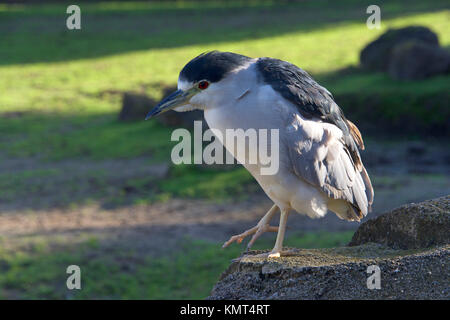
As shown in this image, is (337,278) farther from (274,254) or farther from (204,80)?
(204,80)

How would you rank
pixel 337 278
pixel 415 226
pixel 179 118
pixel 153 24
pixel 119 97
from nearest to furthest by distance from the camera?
pixel 337 278 < pixel 415 226 < pixel 179 118 < pixel 119 97 < pixel 153 24

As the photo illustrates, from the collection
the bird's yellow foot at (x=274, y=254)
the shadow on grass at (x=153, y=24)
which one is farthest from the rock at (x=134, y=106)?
the bird's yellow foot at (x=274, y=254)

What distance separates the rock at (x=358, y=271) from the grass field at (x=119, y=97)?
215cm

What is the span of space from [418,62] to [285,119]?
711cm

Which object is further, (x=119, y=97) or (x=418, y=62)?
(x=119, y=97)

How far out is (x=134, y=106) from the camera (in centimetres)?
1012

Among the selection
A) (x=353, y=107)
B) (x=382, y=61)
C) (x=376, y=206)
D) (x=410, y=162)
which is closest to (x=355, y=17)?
(x=382, y=61)

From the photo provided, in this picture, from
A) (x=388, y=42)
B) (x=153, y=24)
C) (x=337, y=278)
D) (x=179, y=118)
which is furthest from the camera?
(x=153, y=24)

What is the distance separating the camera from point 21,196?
734 cm

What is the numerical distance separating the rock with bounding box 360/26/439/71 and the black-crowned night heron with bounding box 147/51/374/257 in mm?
7870

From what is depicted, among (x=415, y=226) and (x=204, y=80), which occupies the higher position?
(x=204, y=80)

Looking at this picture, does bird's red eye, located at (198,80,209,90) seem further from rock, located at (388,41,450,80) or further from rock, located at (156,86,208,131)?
rock, located at (388,41,450,80)

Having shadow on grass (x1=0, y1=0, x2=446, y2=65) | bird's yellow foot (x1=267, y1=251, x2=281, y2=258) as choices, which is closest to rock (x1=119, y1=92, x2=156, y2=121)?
shadow on grass (x1=0, y1=0, x2=446, y2=65)

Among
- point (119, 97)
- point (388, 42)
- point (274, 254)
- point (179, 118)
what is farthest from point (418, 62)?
point (274, 254)
